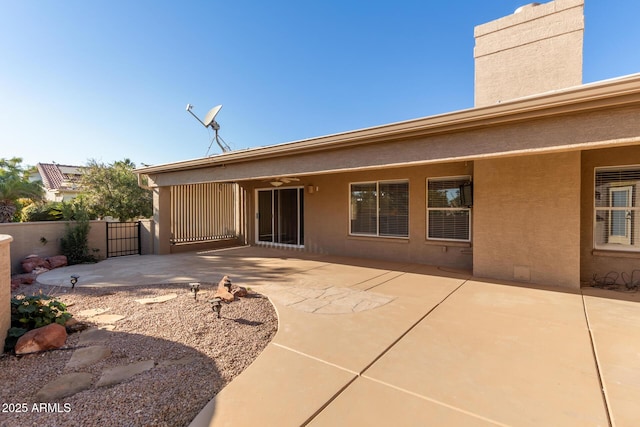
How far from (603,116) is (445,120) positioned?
1.98 m

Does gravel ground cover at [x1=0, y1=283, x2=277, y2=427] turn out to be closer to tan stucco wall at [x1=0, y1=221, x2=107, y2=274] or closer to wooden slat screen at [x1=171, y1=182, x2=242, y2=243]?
tan stucco wall at [x1=0, y1=221, x2=107, y2=274]

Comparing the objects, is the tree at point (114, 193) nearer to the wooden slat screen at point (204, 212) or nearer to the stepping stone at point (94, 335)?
the wooden slat screen at point (204, 212)

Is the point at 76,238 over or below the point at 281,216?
below

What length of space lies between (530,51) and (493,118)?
3.83m

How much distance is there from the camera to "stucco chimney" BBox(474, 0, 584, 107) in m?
6.30

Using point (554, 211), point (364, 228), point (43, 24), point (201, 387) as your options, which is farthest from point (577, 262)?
point (43, 24)

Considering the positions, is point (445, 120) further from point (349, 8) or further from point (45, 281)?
point (45, 281)

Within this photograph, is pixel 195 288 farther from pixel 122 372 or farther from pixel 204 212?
pixel 204 212

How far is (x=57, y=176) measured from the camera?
27.4 meters

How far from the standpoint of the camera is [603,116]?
12.7 ft

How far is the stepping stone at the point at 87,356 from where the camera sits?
2.94 meters

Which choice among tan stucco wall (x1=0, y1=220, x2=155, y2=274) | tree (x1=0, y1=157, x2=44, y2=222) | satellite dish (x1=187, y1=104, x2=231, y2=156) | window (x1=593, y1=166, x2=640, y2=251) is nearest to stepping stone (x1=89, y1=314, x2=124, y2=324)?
tan stucco wall (x1=0, y1=220, x2=155, y2=274)

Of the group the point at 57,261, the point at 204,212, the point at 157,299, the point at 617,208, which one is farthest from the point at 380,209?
the point at 57,261

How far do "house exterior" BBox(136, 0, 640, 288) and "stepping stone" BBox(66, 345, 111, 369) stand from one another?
503 centimetres
